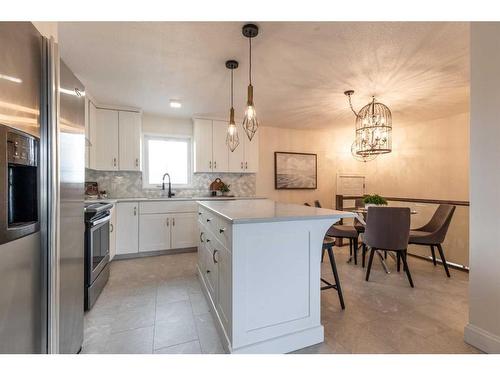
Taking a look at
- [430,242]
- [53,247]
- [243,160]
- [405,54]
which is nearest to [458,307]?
[430,242]

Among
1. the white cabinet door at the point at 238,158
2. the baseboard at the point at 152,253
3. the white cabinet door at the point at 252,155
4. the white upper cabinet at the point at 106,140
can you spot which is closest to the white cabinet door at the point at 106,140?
the white upper cabinet at the point at 106,140

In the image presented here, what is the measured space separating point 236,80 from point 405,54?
1.71m

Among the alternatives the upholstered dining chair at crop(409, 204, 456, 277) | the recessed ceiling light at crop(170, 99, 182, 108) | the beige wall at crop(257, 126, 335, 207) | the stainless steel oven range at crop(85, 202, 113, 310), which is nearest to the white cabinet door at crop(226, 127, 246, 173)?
the beige wall at crop(257, 126, 335, 207)

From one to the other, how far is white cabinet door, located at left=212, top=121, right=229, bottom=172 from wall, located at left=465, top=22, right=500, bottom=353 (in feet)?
11.1

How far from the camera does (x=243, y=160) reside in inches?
176

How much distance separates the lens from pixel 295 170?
5.11 metres

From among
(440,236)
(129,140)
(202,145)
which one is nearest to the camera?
(440,236)

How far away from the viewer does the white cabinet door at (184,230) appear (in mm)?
3779

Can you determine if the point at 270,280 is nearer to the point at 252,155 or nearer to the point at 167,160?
the point at 252,155

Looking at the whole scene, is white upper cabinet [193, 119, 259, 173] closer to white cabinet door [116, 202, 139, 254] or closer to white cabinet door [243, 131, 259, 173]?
white cabinet door [243, 131, 259, 173]

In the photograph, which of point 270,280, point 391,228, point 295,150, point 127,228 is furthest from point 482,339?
point 295,150

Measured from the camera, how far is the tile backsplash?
12.8 ft
